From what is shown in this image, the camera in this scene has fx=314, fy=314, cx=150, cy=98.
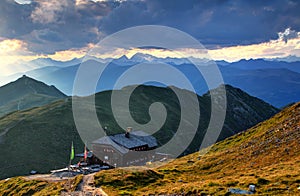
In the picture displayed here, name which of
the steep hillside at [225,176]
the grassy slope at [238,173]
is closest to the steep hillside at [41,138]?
the steep hillside at [225,176]

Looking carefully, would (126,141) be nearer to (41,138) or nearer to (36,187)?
(36,187)

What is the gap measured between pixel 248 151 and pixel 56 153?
95.0m

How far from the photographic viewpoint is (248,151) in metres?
55.7

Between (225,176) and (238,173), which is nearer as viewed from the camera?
(238,173)

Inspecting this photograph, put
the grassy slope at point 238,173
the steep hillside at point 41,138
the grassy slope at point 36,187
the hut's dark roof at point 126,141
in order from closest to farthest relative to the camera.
Result: the grassy slope at point 238,173
the grassy slope at point 36,187
the hut's dark roof at point 126,141
the steep hillside at point 41,138

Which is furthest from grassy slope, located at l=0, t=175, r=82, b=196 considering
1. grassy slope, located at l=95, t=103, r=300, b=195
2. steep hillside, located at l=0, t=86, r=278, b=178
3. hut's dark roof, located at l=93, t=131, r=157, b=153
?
steep hillside, located at l=0, t=86, r=278, b=178

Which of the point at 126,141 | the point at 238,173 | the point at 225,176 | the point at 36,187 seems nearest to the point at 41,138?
the point at 126,141

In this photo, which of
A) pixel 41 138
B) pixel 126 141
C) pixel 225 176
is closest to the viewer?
pixel 225 176

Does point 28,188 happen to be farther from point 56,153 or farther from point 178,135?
point 178,135

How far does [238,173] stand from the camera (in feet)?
142

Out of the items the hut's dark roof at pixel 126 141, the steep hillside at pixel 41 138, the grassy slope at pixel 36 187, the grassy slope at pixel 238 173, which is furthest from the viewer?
the steep hillside at pixel 41 138

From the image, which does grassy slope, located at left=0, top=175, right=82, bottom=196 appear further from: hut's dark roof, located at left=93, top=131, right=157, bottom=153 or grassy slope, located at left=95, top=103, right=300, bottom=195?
hut's dark roof, located at left=93, top=131, right=157, bottom=153

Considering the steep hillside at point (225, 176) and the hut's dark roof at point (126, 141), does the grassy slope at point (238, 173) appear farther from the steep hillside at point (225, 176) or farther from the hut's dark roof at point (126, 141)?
the hut's dark roof at point (126, 141)

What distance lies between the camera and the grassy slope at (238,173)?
33.3m
